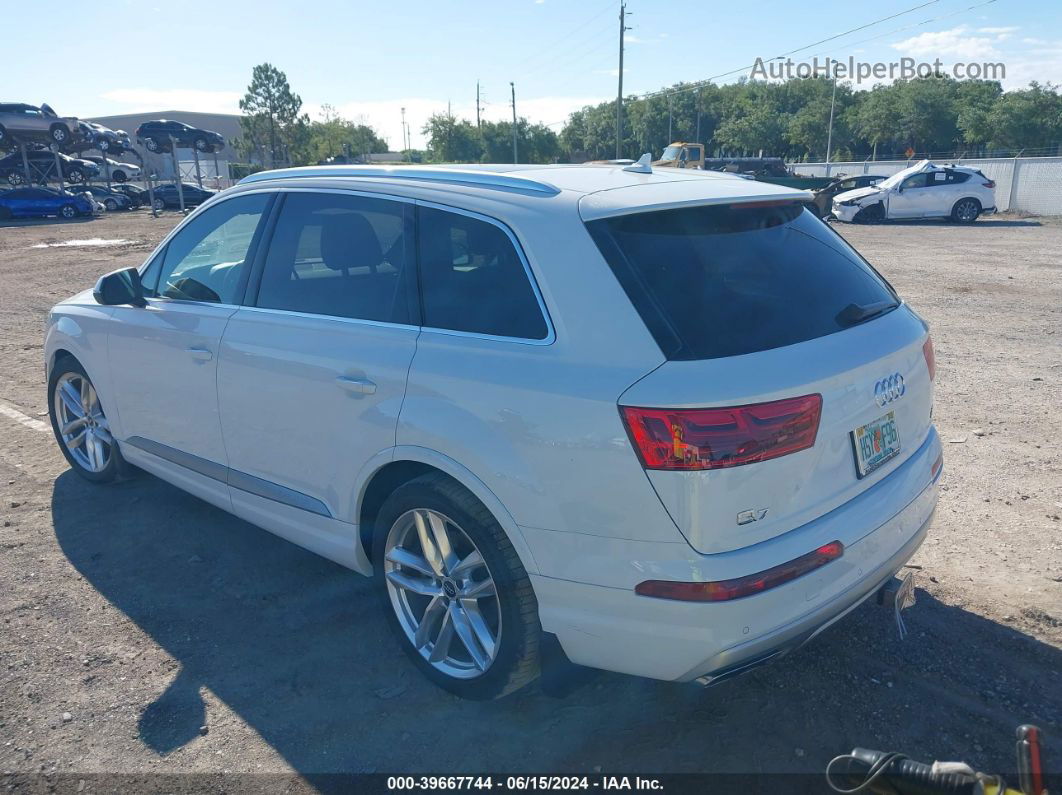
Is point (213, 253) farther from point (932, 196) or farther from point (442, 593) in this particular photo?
point (932, 196)

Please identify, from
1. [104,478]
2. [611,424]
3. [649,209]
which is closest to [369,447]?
[611,424]

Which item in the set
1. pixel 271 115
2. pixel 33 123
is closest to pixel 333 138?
pixel 271 115

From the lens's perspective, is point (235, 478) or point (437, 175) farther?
point (235, 478)

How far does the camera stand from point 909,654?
10.7 ft

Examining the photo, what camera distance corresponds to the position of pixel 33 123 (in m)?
Answer: 37.2

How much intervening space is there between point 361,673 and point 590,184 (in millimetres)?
2138

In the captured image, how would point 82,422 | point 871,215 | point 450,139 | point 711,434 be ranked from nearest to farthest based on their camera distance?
point 711,434 → point 82,422 → point 871,215 → point 450,139

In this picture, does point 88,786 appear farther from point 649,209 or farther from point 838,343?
point 838,343

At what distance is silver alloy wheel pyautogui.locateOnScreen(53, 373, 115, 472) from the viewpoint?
5.02 m

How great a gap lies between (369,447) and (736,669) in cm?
152

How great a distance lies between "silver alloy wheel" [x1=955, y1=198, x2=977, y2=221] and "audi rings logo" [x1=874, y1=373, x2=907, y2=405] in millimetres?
25174

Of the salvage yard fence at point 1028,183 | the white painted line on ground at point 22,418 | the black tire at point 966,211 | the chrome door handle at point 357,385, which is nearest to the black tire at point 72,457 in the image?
the white painted line on ground at point 22,418

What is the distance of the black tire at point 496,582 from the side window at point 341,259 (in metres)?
0.70

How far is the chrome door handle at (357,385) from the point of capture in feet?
10.0
